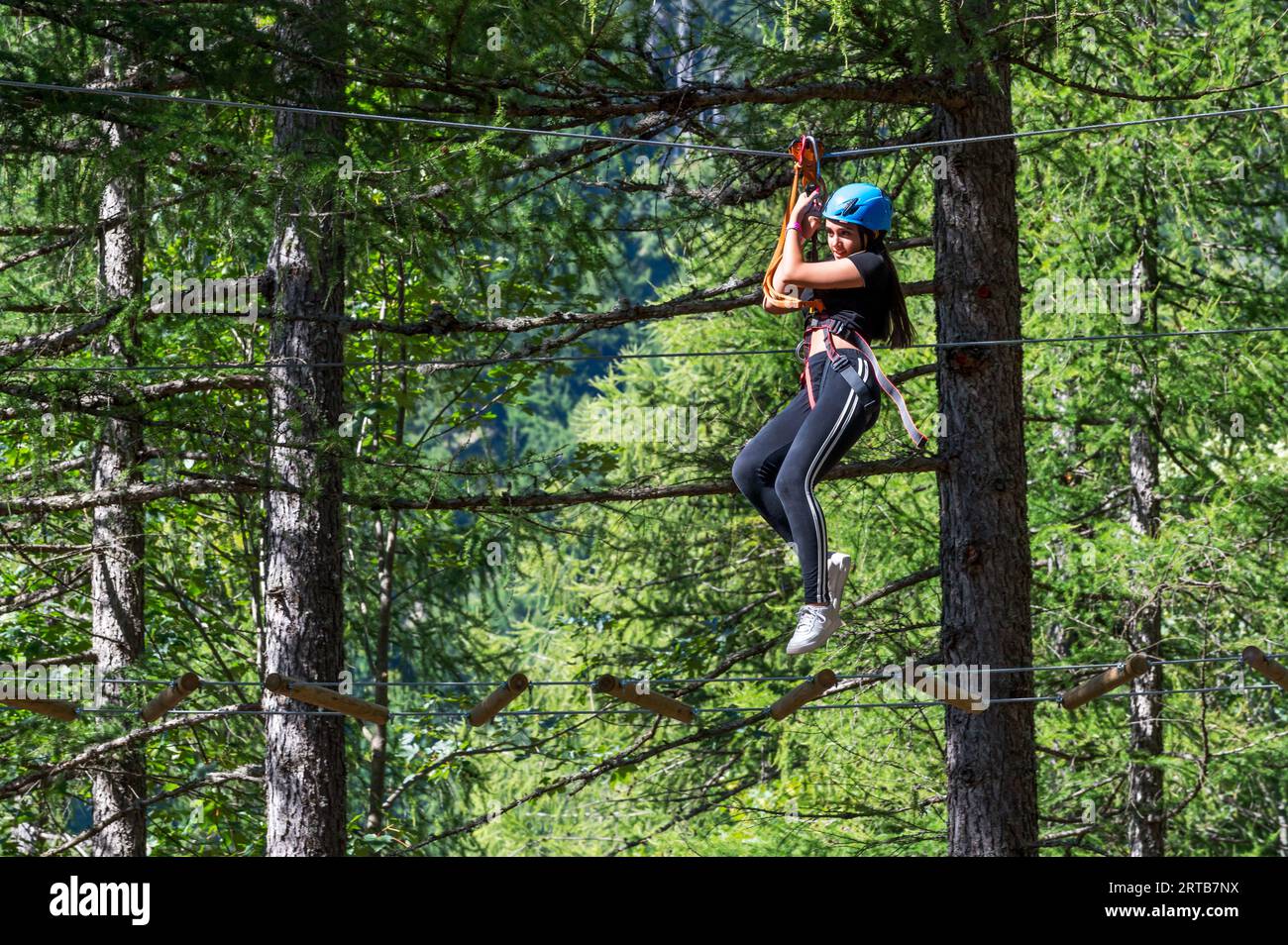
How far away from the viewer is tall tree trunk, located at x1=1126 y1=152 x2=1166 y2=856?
10.6m

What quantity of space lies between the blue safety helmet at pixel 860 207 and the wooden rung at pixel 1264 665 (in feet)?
6.51

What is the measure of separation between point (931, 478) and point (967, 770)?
4915 mm

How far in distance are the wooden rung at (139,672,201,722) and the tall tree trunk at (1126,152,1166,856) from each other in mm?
6531

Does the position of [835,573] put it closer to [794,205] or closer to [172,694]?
[794,205]

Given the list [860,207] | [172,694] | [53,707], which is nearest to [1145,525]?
[860,207]

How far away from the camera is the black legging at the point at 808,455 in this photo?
541 cm

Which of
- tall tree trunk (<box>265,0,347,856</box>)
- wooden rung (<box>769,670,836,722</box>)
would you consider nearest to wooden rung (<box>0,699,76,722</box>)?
tall tree trunk (<box>265,0,347,856</box>)

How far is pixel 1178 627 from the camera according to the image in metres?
11.8

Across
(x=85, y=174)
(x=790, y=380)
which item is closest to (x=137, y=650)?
(x=85, y=174)

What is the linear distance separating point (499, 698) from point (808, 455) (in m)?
1.46

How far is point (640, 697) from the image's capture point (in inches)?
223

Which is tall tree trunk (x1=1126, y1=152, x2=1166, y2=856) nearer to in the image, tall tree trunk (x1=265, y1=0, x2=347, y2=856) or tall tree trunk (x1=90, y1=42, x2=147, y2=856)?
tall tree trunk (x1=265, y1=0, x2=347, y2=856)

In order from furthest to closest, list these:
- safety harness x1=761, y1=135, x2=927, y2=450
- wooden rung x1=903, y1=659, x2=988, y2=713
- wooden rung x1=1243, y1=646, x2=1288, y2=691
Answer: wooden rung x1=903, y1=659, x2=988, y2=713, safety harness x1=761, y1=135, x2=927, y2=450, wooden rung x1=1243, y1=646, x2=1288, y2=691

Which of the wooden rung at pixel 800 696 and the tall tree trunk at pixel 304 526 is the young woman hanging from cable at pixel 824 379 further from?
the tall tree trunk at pixel 304 526
